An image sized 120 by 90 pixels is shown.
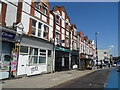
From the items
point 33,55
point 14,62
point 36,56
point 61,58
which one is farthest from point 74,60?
point 14,62

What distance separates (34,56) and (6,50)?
157 inches

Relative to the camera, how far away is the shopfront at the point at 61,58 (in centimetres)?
1897

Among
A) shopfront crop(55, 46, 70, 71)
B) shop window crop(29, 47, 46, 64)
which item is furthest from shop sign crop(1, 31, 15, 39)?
shopfront crop(55, 46, 70, 71)

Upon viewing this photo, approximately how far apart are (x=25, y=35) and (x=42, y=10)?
5.60 metres

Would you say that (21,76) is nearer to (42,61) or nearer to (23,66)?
(23,66)

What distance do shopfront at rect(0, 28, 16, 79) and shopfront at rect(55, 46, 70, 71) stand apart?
8634 millimetres

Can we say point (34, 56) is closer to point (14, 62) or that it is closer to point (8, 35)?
point (14, 62)

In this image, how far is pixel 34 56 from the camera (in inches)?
559

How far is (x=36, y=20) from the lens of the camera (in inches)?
581

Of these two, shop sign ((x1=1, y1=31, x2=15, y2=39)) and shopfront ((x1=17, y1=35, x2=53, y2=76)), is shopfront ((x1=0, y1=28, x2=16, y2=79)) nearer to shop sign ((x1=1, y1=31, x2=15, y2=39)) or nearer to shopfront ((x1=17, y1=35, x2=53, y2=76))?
shop sign ((x1=1, y1=31, x2=15, y2=39))

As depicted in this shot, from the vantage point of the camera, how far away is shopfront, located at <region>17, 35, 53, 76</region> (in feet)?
40.2

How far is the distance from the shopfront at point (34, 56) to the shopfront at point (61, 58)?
164cm

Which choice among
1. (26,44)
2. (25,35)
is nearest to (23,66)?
(26,44)

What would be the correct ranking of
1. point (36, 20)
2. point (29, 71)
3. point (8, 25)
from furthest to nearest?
point (36, 20), point (29, 71), point (8, 25)
